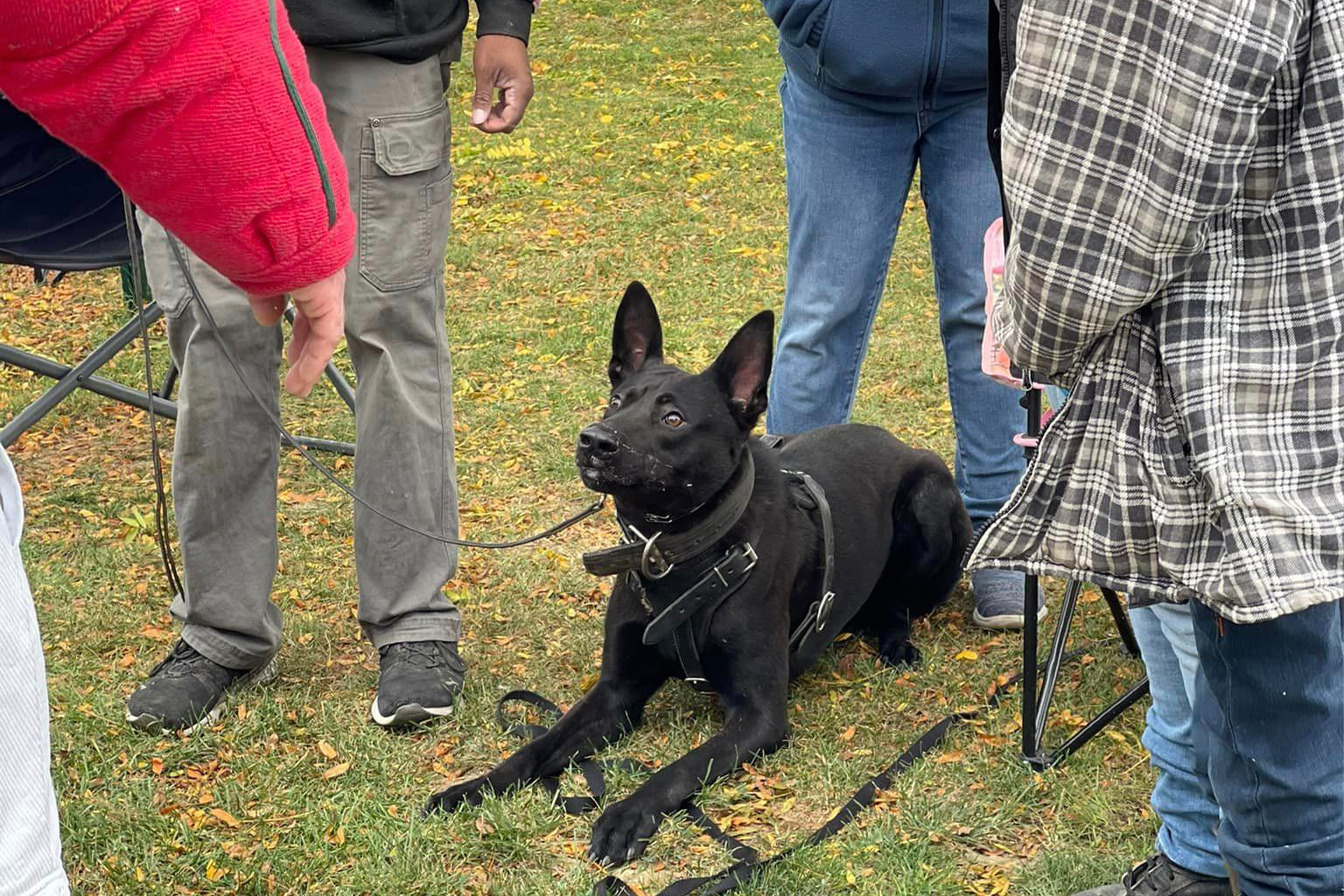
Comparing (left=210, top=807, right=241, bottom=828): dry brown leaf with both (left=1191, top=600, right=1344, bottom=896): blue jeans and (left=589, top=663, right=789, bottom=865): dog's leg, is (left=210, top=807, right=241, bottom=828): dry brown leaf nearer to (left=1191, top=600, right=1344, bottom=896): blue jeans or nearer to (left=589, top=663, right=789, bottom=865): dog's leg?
(left=589, top=663, right=789, bottom=865): dog's leg

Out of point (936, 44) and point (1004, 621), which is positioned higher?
point (936, 44)

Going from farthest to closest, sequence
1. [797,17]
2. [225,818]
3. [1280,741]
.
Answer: [797,17] → [225,818] → [1280,741]

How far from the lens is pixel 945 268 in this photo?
3768 mm

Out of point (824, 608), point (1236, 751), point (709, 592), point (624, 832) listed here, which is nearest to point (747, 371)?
point (709, 592)

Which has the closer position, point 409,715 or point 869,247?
point 409,715

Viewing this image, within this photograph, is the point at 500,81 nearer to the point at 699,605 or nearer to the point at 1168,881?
the point at 699,605

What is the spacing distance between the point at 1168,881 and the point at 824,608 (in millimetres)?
1171

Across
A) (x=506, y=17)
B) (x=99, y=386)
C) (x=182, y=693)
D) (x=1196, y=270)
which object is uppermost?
(x=1196, y=270)

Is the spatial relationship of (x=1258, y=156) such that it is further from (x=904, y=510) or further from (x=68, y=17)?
(x=904, y=510)

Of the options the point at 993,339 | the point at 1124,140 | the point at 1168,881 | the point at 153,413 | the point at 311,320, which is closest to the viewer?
the point at 311,320

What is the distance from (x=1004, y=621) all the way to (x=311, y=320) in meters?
2.64

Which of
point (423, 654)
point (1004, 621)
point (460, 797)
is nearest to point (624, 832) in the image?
point (460, 797)

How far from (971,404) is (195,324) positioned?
1.98 meters

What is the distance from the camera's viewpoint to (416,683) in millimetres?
3291
